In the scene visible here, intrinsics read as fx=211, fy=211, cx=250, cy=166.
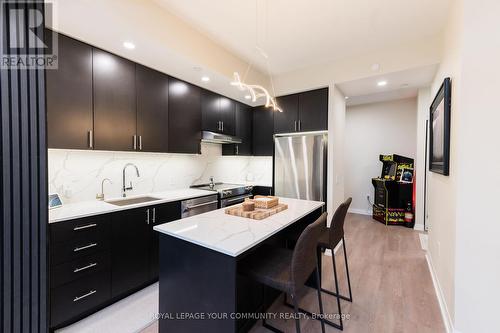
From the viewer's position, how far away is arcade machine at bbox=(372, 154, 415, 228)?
14.2 feet

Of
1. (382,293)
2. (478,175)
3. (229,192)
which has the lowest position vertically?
(382,293)

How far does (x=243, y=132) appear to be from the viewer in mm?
3996

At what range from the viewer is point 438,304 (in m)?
2.00

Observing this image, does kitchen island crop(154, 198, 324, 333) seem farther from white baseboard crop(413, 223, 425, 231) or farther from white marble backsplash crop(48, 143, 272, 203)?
white baseboard crop(413, 223, 425, 231)

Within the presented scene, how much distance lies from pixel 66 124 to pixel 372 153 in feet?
18.6

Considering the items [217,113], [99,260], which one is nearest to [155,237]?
[99,260]

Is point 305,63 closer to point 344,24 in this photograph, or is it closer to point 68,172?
point 344,24

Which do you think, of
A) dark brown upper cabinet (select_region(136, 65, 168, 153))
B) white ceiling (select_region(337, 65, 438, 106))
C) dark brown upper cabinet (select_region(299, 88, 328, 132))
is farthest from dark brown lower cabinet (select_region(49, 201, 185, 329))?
white ceiling (select_region(337, 65, 438, 106))

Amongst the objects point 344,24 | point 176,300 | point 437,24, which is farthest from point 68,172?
point 437,24

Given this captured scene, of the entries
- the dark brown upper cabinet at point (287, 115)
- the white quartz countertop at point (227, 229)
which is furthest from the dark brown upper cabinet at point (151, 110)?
the dark brown upper cabinet at point (287, 115)

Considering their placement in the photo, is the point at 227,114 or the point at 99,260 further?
the point at 227,114

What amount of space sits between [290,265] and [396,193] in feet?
13.5
